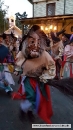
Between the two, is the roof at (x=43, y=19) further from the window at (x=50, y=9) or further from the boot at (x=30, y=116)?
the boot at (x=30, y=116)

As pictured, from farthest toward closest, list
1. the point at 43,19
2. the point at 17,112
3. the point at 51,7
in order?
the point at 51,7, the point at 43,19, the point at 17,112

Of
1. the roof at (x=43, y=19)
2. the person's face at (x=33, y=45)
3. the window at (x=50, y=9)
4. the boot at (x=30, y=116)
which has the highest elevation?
the window at (x=50, y=9)

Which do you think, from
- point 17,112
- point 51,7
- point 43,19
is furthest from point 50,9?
point 17,112

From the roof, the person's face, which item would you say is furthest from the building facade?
the person's face

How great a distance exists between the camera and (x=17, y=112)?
172 inches

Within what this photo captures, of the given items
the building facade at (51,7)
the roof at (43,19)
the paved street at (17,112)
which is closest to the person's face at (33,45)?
the paved street at (17,112)

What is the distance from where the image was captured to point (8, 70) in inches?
234

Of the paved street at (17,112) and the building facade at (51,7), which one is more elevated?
the building facade at (51,7)

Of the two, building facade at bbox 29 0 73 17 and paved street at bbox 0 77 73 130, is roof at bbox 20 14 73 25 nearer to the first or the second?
building facade at bbox 29 0 73 17

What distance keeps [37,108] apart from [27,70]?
0.65 meters

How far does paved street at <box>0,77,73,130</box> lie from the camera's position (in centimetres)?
376

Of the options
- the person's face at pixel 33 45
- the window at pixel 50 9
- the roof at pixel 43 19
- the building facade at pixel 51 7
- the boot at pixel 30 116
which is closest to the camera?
the person's face at pixel 33 45

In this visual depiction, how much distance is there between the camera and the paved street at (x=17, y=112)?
148 inches

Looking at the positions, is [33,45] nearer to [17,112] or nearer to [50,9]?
[17,112]
